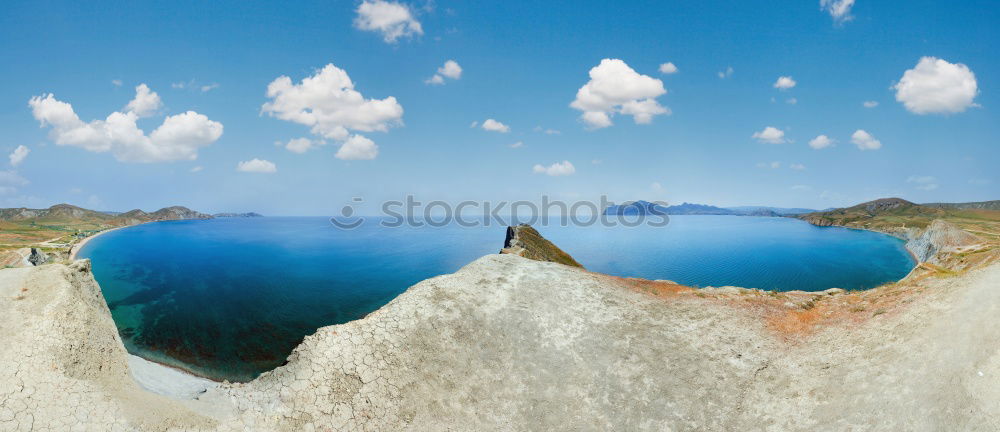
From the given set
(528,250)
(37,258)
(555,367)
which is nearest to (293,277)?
(37,258)

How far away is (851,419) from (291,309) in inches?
2612

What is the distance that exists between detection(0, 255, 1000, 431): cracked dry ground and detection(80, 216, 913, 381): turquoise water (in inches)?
1025

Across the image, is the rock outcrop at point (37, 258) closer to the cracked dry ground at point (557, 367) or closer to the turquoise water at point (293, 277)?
the turquoise water at point (293, 277)

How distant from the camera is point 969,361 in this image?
608 inches

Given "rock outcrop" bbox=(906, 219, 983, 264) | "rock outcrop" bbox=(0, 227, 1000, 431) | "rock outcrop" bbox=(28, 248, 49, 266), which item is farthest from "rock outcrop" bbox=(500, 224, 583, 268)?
"rock outcrop" bbox=(28, 248, 49, 266)

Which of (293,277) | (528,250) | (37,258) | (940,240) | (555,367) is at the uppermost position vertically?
(528,250)

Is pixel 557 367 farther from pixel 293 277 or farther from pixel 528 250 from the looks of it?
pixel 293 277

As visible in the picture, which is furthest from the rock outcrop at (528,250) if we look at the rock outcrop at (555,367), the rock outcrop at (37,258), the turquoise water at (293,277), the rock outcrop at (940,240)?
the rock outcrop at (37,258)

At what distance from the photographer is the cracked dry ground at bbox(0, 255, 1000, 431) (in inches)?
615

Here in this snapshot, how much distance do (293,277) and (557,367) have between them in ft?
286

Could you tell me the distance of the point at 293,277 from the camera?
302 feet

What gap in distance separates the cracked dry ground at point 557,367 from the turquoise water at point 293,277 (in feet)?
85.4

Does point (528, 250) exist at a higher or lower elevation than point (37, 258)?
higher

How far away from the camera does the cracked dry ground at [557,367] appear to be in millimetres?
15633
